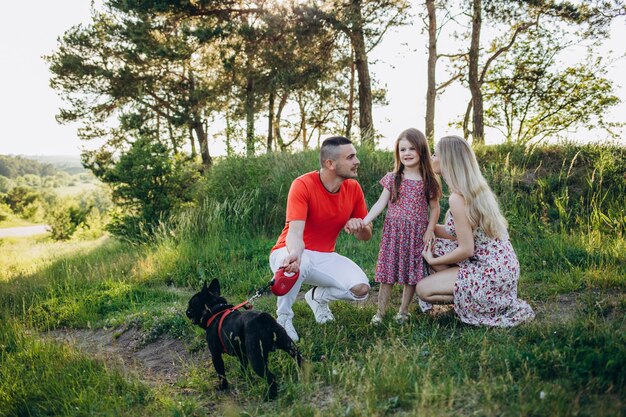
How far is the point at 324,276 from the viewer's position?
432 cm

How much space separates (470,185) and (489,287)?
84cm

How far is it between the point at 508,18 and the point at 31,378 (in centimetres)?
1507

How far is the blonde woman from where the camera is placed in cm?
379

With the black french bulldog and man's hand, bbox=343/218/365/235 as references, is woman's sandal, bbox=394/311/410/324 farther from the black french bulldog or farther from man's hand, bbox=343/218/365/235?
the black french bulldog

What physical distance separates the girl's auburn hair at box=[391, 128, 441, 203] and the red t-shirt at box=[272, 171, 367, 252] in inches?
19.1

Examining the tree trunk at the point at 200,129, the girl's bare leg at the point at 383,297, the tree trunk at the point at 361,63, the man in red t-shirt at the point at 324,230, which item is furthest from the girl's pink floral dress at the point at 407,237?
the tree trunk at the point at 200,129

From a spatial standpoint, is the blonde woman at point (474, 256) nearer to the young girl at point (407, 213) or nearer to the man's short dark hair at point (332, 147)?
the young girl at point (407, 213)

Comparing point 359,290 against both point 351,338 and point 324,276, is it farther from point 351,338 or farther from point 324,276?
point 351,338

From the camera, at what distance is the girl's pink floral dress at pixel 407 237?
4160mm

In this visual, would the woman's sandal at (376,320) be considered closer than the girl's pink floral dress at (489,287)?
No

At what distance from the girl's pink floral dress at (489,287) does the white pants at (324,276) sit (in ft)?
2.90

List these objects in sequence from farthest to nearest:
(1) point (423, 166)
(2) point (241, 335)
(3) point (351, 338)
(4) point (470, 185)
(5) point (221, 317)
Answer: (1) point (423, 166) → (3) point (351, 338) → (4) point (470, 185) → (5) point (221, 317) → (2) point (241, 335)

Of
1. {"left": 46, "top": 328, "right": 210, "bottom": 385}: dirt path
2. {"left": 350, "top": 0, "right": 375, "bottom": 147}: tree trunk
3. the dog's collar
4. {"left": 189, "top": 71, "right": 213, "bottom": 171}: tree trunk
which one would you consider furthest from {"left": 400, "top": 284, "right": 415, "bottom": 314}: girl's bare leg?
{"left": 189, "top": 71, "right": 213, "bottom": 171}: tree trunk

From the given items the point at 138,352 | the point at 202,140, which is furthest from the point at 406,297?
the point at 202,140
